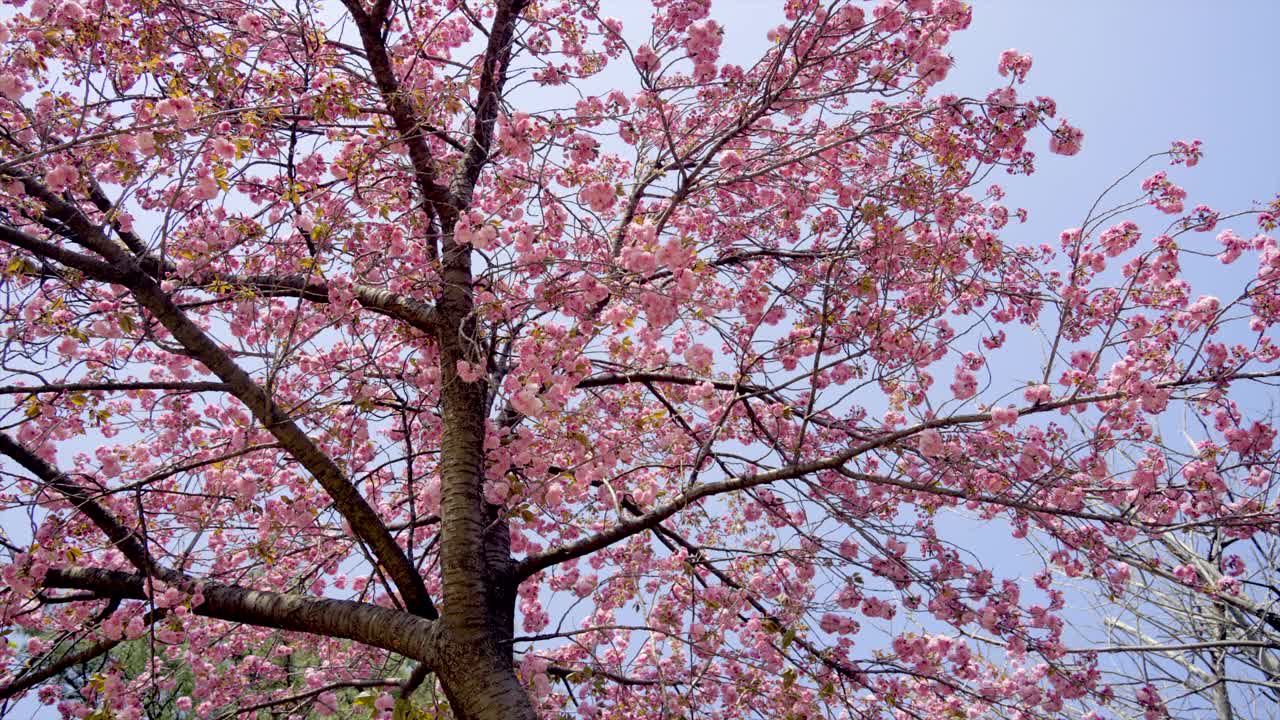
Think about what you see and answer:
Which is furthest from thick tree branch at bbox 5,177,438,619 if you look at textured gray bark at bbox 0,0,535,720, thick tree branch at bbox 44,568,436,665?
thick tree branch at bbox 44,568,436,665

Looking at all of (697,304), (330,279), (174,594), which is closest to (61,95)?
(330,279)

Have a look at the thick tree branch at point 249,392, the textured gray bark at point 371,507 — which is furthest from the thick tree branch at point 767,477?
the thick tree branch at point 249,392

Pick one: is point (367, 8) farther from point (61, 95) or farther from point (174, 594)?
point (174, 594)

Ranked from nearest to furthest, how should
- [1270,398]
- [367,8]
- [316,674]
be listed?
[367,8] → [316,674] → [1270,398]

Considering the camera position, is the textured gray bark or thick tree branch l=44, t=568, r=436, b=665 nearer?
the textured gray bark

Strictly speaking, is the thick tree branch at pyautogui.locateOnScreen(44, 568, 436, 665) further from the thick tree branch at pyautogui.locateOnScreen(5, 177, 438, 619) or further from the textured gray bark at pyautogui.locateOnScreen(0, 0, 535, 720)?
the thick tree branch at pyautogui.locateOnScreen(5, 177, 438, 619)

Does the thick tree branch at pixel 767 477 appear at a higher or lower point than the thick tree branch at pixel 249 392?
lower

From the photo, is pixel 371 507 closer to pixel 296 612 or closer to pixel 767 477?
pixel 296 612

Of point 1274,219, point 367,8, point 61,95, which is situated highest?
point 367,8

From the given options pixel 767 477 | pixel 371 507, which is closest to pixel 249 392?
pixel 371 507

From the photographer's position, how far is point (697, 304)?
3652mm

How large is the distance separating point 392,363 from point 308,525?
73.6 inches

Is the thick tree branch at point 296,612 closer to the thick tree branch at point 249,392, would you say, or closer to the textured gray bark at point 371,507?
the textured gray bark at point 371,507

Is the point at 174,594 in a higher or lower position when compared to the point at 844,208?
lower
